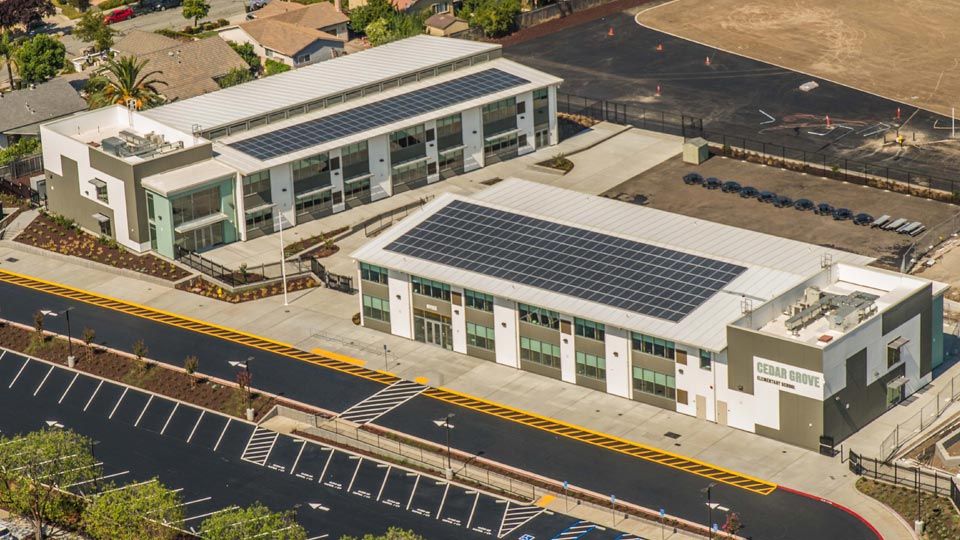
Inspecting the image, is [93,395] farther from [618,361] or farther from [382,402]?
[618,361]

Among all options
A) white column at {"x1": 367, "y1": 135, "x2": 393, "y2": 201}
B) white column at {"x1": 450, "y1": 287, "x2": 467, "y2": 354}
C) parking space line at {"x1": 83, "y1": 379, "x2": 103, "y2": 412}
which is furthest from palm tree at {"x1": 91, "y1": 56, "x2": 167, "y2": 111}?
white column at {"x1": 450, "y1": 287, "x2": 467, "y2": 354}

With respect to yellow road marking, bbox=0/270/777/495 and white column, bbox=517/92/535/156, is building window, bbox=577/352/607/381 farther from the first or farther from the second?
white column, bbox=517/92/535/156

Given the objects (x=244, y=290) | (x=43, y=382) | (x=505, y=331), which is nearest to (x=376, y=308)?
A: (x=505, y=331)

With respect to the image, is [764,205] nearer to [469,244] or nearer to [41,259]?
[469,244]

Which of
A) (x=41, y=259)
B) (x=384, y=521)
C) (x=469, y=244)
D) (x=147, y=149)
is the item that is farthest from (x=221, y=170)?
(x=384, y=521)

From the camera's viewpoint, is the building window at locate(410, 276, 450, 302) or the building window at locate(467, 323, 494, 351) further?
the building window at locate(410, 276, 450, 302)

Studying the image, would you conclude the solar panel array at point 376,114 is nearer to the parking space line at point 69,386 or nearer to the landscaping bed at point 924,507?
the parking space line at point 69,386
